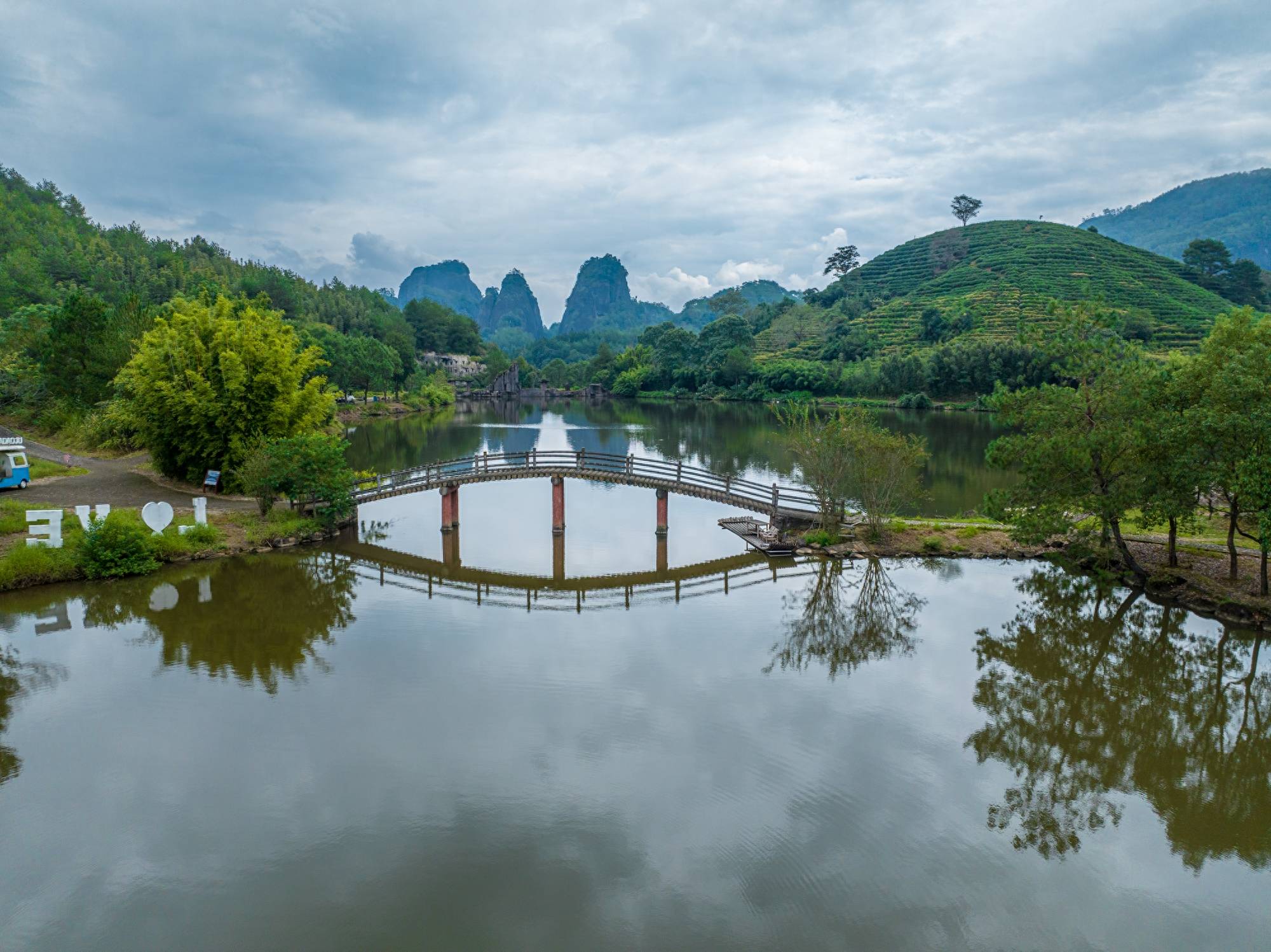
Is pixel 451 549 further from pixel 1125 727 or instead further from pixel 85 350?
pixel 85 350

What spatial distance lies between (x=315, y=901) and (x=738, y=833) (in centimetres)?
450

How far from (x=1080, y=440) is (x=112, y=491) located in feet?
89.8

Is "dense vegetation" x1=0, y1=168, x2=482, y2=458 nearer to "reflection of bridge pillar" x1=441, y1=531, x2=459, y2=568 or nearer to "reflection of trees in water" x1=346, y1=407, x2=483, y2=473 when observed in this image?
"reflection of trees in water" x1=346, y1=407, x2=483, y2=473

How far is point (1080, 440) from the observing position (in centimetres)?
1800

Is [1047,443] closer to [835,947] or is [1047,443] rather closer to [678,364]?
[835,947]

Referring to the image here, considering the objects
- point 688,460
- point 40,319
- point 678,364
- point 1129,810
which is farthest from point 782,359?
point 1129,810

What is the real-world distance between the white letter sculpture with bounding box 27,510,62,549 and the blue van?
666cm

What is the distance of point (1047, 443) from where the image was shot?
60.3 ft

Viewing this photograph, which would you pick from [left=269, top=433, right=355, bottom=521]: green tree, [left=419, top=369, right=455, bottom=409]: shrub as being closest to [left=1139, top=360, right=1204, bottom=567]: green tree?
[left=269, top=433, right=355, bottom=521]: green tree

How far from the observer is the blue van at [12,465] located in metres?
23.0

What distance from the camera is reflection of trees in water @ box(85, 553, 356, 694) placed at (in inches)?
547

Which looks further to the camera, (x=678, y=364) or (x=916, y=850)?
(x=678, y=364)

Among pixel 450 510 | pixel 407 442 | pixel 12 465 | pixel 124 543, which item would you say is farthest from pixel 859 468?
pixel 407 442

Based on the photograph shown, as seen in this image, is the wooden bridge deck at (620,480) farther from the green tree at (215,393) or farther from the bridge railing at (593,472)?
the green tree at (215,393)
